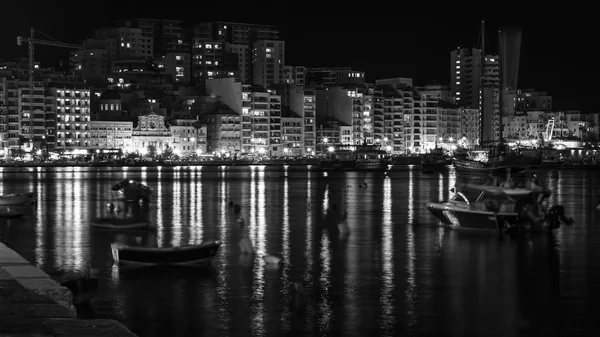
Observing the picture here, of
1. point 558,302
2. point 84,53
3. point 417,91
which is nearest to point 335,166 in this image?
point 417,91

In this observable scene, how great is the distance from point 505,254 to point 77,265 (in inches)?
447

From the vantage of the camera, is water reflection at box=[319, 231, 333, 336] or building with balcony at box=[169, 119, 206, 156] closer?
water reflection at box=[319, 231, 333, 336]

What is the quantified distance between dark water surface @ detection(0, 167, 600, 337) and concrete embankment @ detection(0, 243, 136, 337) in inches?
96.1

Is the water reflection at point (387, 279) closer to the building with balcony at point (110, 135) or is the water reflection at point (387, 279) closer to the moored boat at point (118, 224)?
the moored boat at point (118, 224)

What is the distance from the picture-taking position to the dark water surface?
1683 centimetres

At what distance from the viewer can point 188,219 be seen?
39.6m

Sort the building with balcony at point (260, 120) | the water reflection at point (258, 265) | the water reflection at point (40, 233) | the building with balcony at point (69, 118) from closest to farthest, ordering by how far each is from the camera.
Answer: the water reflection at point (258, 265)
the water reflection at point (40, 233)
the building with balcony at point (69, 118)
the building with balcony at point (260, 120)

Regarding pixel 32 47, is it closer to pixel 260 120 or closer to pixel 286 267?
pixel 260 120

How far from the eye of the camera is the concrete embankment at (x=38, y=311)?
30.5 feet

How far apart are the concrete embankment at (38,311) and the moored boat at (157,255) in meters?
6.76

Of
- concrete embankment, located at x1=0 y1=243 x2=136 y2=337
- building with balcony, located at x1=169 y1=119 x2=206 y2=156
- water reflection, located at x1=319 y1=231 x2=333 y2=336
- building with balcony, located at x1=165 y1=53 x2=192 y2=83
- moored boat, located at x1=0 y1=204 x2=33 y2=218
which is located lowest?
water reflection, located at x1=319 y1=231 x2=333 y2=336

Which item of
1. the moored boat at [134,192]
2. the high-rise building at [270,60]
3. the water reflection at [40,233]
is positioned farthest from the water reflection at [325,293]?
the high-rise building at [270,60]

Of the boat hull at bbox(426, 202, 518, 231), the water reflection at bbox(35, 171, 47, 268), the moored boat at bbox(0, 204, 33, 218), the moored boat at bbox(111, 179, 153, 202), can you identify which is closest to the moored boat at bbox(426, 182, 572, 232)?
the boat hull at bbox(426, 202, 518, 231)

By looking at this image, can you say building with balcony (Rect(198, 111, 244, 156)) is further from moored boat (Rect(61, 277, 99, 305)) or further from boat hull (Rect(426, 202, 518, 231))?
moored boat (Rect(61, 277, 99, 305))
